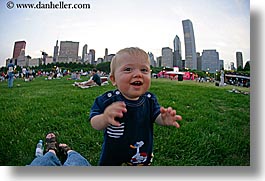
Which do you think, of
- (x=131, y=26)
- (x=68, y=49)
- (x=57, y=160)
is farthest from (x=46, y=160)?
(x=131, y=26)

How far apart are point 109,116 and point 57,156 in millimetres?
522

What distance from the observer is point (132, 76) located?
150cm

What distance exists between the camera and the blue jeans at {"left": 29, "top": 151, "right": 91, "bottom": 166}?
160cm

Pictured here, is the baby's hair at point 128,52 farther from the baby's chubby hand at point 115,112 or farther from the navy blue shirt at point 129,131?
the baby's chubby hand at point 115,112

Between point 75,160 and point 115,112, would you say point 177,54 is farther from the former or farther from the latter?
point 75,160

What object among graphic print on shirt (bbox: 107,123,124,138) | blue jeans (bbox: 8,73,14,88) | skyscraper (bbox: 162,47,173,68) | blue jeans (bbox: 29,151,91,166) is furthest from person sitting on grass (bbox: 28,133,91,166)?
skyscraper (bbox: 162,47,173,68)

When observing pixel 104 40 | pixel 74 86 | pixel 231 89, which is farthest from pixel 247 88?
pixel 74 86

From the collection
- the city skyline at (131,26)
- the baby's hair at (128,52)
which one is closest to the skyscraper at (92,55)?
the city skyline at (131,26)

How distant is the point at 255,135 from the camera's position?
5.75 ft

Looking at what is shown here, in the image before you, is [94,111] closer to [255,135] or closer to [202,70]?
[202,70]

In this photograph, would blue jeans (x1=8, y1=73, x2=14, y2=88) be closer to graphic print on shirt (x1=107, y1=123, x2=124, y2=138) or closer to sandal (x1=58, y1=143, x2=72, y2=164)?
sandal (x1=58, y1=143, x2=72, y2=164)

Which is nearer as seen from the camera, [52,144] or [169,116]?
[169,116]

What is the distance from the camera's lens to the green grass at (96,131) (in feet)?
5.37

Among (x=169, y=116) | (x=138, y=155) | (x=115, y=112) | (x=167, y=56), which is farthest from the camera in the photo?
(x=167, y=56)
